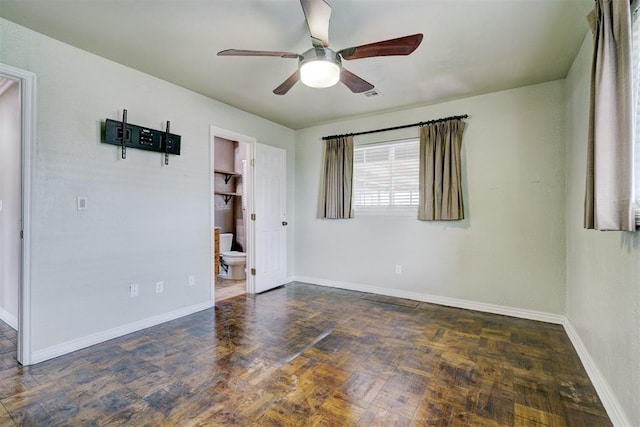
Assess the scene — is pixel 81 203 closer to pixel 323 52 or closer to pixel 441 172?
pixel 323 52

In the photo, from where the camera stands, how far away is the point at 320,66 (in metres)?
2.04

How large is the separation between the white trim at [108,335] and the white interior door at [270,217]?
1075mm

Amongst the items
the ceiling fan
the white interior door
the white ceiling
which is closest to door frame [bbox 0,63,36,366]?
the white ceiling

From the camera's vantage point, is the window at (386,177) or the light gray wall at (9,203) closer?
the light gray wall at (9,203)

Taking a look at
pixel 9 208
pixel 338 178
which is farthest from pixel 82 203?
pixel 338 178

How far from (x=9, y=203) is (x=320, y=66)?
127 inches

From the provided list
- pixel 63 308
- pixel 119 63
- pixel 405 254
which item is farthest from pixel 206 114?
pixel 405 254

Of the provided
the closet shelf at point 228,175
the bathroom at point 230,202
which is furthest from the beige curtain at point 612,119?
the closet shelf at point 228,175

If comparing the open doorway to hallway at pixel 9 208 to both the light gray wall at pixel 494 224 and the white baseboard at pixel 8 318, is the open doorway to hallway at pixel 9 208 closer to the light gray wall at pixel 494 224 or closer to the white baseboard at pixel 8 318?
the white baseboard at pixel 8 318

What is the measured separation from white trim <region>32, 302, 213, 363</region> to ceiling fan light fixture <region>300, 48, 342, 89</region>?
8.87ft

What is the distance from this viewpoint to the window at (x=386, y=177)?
3938 millimetres

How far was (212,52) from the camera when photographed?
2.57 metres

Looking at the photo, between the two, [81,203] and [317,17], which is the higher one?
[317,17]

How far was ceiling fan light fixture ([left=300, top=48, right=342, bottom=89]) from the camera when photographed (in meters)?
2.02
